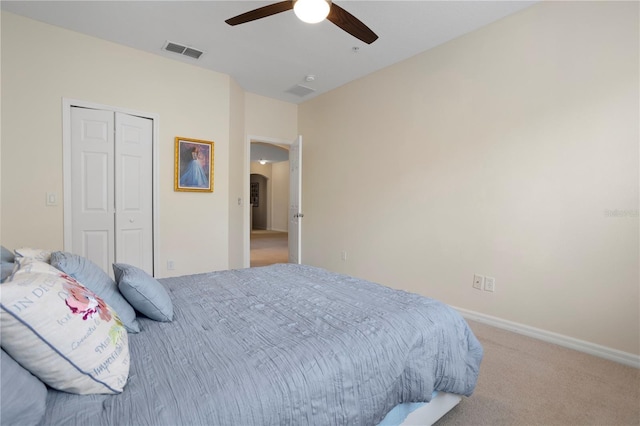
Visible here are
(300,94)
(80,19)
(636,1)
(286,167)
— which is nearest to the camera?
(636,1)

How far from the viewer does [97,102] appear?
3.09 metres

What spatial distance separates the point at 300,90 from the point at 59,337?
13.9 feet

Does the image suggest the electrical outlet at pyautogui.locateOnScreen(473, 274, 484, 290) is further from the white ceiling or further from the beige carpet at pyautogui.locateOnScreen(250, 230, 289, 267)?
the beige carpet at pyautogui.locateOnScreen(250, 230, 289, 267)

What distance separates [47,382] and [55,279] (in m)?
0.28

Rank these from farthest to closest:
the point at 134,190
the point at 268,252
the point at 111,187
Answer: the point at 268,252 < the point at 134,190 < the point at 111,187

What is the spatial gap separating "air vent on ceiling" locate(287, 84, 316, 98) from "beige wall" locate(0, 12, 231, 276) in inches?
36.8

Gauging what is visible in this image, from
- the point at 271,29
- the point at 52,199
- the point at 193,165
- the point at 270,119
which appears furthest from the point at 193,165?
the point at 271,29

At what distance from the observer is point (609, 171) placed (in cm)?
217

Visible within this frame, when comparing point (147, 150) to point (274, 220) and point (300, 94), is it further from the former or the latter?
point (274, 220)

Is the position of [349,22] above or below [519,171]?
above

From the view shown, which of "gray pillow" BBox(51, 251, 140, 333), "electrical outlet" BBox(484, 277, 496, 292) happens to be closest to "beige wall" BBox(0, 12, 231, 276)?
"gray pillow" BBox(51, 251, 140, 333)

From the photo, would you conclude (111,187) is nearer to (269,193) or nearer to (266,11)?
(266,11)

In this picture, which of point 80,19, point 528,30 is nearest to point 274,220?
point 80,19

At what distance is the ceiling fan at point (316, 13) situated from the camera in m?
1.84
